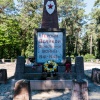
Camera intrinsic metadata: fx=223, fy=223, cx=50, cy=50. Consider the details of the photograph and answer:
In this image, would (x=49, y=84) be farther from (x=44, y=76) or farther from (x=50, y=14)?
(x=50, y=14)

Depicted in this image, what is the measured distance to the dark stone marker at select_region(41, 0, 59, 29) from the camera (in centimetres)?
1359

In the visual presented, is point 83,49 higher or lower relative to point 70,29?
lower

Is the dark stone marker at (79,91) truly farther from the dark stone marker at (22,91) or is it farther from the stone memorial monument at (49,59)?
the stone memorial monument at (49,59)

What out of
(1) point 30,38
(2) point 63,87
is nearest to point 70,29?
(1) point 30,38

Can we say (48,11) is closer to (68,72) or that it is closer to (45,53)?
(45,53)

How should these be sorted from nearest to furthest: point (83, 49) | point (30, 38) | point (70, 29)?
1. point (30, 38)
2. point (70, 29)
3. point (83, 49)

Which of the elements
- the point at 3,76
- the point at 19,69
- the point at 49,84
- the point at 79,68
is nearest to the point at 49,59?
the point at 79,68

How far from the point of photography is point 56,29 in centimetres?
1292

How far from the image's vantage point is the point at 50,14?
13.6 m

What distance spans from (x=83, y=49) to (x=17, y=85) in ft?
190

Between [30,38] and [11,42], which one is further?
[30,38]

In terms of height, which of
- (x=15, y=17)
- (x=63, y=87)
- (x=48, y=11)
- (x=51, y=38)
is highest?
(x=15, y=17)

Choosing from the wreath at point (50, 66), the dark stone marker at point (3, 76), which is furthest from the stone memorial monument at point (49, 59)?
the dark stone marker at point (3, 76)

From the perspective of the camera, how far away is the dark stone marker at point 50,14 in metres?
13.6
